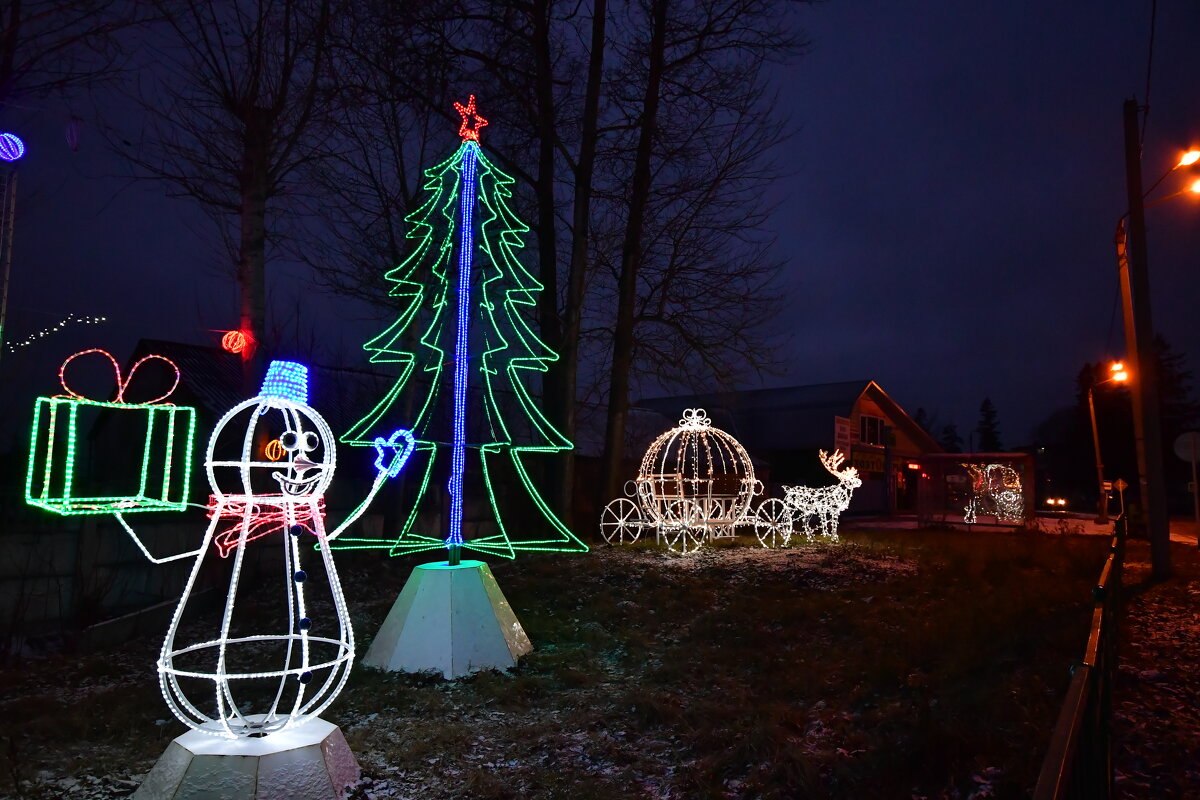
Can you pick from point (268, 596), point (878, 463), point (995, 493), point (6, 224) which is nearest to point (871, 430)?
point (878, 463)

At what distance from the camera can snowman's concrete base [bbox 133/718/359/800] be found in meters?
3.76

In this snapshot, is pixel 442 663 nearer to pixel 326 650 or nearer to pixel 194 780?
pixel 326 650

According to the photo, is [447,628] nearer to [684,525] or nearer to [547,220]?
[684,525]

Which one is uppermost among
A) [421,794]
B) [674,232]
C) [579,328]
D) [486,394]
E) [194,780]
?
[674,232]

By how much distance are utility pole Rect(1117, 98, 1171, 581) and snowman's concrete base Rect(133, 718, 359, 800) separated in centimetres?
1079

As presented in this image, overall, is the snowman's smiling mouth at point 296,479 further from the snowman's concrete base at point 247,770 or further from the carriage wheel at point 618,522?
the carriage wheel at point 618,522

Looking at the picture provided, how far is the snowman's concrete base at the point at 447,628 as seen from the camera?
22.3 feet

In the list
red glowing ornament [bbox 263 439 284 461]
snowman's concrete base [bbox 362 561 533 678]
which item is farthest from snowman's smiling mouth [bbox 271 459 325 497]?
snowman's concrete base [bbox 362 561 533 678]

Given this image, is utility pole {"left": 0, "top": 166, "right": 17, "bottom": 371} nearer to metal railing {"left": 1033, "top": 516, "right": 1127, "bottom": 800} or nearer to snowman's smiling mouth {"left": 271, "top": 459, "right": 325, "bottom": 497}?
snowman's smiling mouth {"left": 271, "top": 459, "right": 325, "bottom": 497}

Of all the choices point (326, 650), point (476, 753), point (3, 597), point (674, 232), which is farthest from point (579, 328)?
point (476, 753)

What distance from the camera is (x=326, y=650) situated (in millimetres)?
8000

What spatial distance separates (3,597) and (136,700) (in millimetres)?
4496

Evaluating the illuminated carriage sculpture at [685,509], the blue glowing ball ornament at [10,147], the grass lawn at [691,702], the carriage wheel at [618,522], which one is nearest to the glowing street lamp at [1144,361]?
the grass lawn at [691,702]

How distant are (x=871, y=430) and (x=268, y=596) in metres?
30.0
